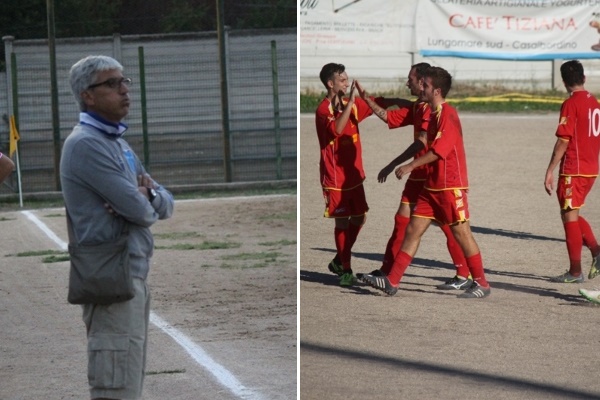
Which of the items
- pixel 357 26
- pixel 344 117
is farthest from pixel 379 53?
pixel 344 117

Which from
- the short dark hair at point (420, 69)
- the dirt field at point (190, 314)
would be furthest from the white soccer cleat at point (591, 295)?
the dirt field at point (190, 314)

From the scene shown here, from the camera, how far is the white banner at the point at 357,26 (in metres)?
22.2

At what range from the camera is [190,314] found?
8.81 meters

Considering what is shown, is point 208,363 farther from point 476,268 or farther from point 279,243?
point 279,243

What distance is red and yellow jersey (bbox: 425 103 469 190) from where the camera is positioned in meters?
7.94

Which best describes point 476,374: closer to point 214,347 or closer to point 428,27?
point 214,347

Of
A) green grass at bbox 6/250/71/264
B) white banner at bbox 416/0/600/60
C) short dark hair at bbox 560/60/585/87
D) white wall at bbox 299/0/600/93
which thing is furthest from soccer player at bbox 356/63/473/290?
white banner at bbox 416/0/600/60

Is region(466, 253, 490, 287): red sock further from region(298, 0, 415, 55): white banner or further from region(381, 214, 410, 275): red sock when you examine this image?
region(298, 0, 415, 55): white banner

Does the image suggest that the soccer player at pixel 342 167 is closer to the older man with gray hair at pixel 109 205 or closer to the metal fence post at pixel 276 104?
the older man with gray hair at pixel 109 205

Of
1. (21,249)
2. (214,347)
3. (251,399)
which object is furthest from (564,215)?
(21,249)

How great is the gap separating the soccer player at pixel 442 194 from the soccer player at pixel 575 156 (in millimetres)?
883

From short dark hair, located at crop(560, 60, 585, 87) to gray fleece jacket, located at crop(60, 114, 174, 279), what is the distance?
463 centimetres

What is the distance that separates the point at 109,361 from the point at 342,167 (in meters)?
4.39

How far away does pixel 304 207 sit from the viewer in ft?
41.9
